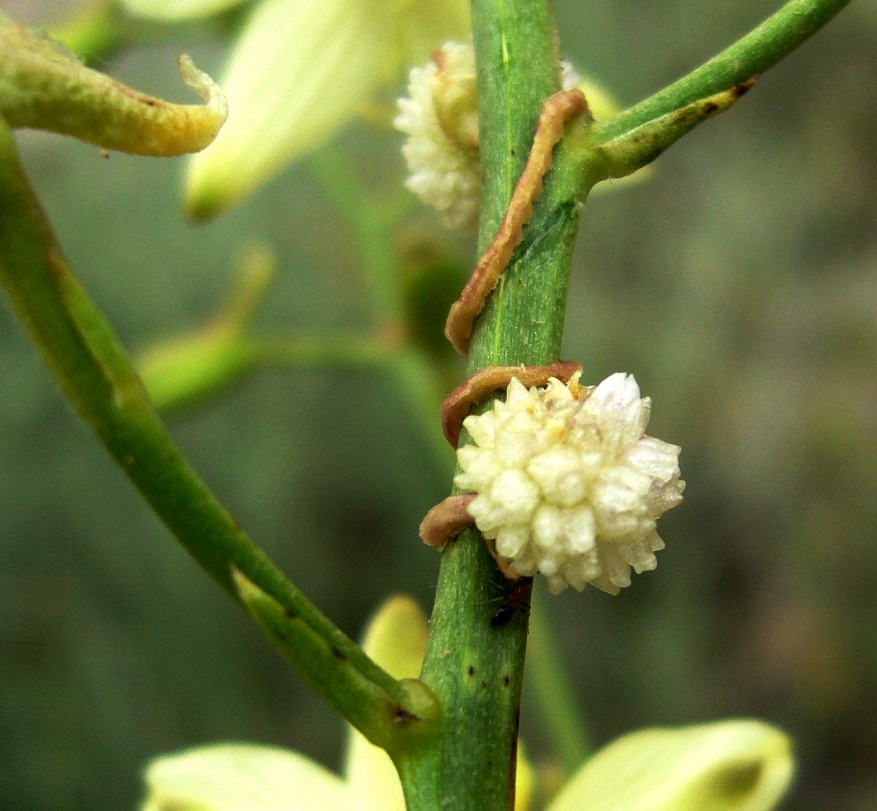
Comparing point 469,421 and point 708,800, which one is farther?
point 708,800

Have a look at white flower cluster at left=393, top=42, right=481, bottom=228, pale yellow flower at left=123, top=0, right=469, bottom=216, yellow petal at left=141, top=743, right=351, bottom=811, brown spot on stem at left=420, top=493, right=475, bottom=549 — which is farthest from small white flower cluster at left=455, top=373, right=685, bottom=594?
pale yellow flower at left=123, top=0, right=469, bottom=216

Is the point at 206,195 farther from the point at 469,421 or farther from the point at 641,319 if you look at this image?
the point at 641,319

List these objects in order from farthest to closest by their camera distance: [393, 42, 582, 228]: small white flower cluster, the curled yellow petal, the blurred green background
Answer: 1. the blurred green background
2. [393, 42, 582, 228]: small white flower cluster
3. the curled yellow petal

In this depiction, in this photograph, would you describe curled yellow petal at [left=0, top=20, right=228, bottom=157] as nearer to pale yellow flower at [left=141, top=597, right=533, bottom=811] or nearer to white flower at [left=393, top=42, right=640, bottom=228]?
white flower at [left=393, top=42, right=640, bottom=228]

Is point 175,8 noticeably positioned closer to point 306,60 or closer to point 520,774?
point 306,60

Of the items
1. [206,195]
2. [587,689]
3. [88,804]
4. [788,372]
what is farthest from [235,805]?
[788,372]

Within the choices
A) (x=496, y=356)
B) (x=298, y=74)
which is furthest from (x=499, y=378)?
(x=298, y=74)
